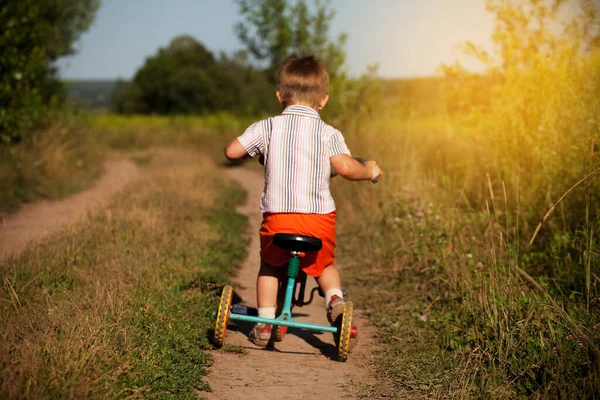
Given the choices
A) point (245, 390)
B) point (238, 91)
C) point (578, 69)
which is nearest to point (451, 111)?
point (578, 69)

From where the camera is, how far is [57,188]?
11.3m

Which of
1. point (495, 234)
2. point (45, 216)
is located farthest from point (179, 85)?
point (495, 234)

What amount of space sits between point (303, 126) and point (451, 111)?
20.6ft

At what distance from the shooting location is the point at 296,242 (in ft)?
12.1

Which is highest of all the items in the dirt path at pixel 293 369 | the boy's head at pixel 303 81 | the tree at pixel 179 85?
the tree at pixel 179 85

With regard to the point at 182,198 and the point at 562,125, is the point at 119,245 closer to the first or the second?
the point at 182,198

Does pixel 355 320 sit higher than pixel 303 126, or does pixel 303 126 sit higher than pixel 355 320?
pixel 303 126

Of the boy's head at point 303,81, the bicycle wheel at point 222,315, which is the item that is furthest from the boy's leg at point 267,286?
the boy's head at point 303,81

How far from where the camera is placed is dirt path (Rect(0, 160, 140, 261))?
20.9ft

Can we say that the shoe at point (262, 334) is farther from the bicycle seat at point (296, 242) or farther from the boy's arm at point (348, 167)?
the boy's arm at point (348, 167)

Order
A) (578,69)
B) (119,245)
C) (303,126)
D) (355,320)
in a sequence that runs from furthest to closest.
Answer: (578,69) < (119,245) < (355,320) < (303,126)

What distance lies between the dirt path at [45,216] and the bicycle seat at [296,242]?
7.57 ft

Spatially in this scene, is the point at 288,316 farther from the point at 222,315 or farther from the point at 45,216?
the point at 45,216

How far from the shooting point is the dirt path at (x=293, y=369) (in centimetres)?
367
